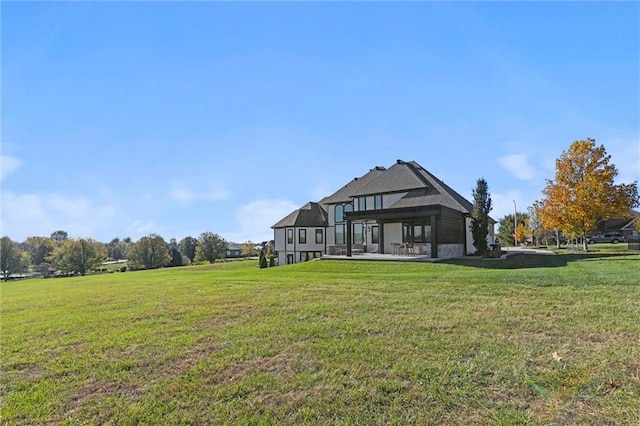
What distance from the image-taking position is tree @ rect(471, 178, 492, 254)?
2123cm

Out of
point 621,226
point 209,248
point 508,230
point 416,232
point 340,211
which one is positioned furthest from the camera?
point 209,248

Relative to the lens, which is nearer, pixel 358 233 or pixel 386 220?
pixel 386 220

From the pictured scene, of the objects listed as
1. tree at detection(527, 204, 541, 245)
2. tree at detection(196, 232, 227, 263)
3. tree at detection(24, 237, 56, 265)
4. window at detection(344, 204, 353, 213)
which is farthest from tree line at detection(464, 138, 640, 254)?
tree at detection(24, 237, 56, 265)

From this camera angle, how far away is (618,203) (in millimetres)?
22938

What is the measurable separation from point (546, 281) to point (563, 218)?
58.7ft

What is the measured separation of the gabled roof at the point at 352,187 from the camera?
104 ft

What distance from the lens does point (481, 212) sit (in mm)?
21500

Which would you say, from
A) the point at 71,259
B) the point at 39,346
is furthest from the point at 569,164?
the point at 71,259

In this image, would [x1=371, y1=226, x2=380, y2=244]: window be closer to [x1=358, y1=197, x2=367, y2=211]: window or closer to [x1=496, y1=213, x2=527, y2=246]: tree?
[x1=358, y1=197, x2=367, y2=211]: window

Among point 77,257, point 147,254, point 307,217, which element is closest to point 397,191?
point 307,217

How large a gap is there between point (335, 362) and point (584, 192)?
82.4 ft

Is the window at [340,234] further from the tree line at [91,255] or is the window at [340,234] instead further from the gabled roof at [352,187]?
the tree line at [91,255]

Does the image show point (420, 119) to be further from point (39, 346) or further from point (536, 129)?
point (39, 346)

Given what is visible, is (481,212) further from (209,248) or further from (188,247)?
(188,247)
